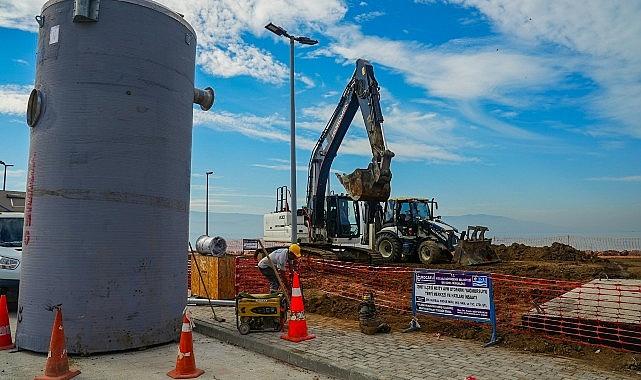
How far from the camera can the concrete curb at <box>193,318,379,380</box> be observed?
621 cm

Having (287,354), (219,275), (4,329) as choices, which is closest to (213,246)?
(219,275)

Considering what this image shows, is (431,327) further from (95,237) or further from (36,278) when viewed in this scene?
(36,278)

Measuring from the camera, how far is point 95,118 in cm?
730

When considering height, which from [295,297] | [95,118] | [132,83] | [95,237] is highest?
[132,83]

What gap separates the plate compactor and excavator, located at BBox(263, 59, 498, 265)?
10416 mm

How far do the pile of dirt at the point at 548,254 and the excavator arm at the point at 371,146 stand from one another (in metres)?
10.7

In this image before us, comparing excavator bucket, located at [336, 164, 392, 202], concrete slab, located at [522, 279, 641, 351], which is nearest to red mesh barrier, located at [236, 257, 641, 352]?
concrete slab, located at [522, 279, 641, 351]

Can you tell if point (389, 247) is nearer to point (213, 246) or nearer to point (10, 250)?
point (213, 246)

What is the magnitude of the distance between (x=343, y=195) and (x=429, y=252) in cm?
410

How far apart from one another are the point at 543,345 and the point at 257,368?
399cm

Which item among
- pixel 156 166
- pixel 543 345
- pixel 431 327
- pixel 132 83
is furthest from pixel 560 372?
pixel 132 83

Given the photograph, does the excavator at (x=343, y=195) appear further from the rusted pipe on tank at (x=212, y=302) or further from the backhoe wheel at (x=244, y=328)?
the backhoe wheel at (x=244, y=328)

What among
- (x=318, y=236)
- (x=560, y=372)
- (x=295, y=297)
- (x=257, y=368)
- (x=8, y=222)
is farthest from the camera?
(x=318, y=236)

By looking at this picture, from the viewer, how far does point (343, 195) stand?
21.3 metres
